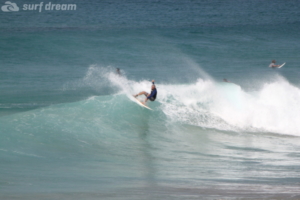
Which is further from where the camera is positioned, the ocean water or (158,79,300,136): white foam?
(158,79,300,136): white foam

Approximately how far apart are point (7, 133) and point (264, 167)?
7.75 meters

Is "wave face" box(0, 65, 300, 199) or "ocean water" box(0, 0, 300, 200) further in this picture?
"wave face" box(0, 65, 300, 199)

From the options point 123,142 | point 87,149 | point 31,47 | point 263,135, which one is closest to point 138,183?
point 87,149

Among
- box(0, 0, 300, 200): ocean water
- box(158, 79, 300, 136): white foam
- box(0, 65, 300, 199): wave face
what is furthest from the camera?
box(158, 79, 300, 136): white foam

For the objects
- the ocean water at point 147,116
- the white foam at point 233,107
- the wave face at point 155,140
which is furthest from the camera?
the white foam at point 233,107

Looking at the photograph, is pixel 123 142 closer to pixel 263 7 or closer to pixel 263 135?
pixel 263 135

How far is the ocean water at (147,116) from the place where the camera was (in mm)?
10273

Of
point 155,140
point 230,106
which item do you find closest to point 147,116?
point 155,140

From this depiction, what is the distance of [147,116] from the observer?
17891mm

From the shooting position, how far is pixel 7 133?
46.4ft

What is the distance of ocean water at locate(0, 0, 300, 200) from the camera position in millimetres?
10273

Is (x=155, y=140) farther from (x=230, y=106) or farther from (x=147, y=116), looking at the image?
(x=230, y=106)

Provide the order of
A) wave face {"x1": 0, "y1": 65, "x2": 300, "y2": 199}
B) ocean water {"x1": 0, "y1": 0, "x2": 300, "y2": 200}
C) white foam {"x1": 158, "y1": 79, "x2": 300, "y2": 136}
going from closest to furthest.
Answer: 1. ocean water {"x1": 0, "y1": 0, "x2": 300, "y2": 200}
2. wave face {"x1": 0, "y1": 65, "x2": 300, "y2": 199}
3. white foam {"x1": 158, "y1": 79, "x2": 300, "y2": 136}

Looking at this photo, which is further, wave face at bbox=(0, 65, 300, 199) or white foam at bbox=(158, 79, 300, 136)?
white foam at bbox=(158, 79, 300, 136)
